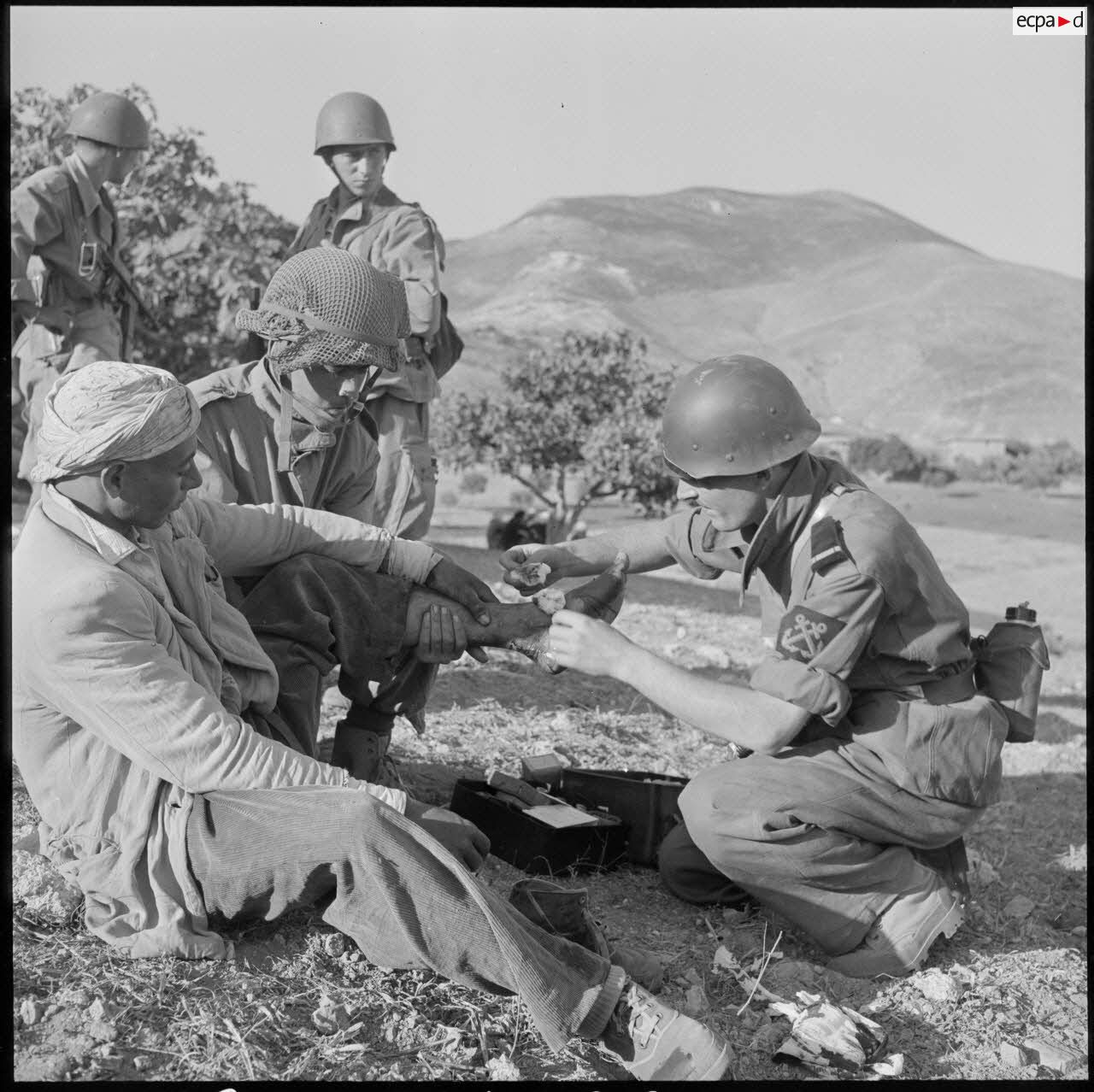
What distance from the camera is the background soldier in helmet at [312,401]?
387cm

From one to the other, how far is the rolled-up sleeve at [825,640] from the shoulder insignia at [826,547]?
3 cm

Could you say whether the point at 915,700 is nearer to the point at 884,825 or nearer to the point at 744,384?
the point at 884,825

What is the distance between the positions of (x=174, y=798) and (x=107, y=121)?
16.0 ft

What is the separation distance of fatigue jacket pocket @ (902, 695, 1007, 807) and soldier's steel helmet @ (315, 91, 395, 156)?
4.49m

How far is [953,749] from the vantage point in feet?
11.5

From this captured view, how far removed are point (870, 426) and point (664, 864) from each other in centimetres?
5394

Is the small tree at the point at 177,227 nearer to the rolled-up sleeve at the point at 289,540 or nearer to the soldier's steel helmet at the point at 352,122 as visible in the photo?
the soldier's steel helmet at the point at 352,122

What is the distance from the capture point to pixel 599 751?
5.20 meters

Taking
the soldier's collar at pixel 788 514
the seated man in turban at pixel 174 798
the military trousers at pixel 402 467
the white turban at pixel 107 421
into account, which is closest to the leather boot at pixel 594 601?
the soldier's collar at pixel 788 514

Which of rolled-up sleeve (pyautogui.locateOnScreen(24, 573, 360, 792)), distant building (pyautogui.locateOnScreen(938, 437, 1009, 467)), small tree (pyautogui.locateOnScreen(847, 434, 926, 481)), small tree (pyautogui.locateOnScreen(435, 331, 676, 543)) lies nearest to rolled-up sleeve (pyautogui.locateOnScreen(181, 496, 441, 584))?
rolled-up sleeve (pyautogui.locateOnScreen(24, 573, 360, 792))

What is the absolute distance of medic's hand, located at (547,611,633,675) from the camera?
3414 millimetres

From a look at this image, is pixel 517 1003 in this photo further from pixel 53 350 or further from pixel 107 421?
pixel 53 350

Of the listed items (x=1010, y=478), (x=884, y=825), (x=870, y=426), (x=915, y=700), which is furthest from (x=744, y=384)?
(x=870, y=426)

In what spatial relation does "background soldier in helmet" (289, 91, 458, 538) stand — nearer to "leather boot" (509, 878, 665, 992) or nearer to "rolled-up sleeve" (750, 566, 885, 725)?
"rolled-up sleeve" (750, 566, 885, 725)
